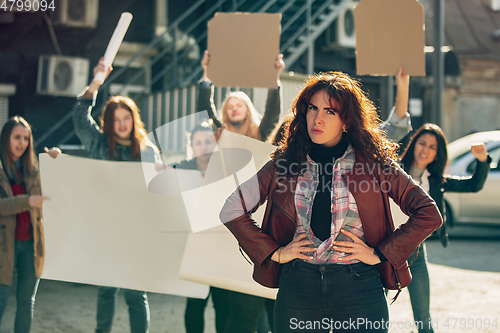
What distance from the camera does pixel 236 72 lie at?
3432 mm

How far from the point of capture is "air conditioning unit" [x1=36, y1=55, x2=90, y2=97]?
891cm

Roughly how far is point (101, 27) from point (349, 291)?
8702mm

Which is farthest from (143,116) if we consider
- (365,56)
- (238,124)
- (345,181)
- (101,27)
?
(345,181)

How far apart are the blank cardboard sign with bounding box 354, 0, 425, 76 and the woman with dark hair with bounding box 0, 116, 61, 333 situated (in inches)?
84.2

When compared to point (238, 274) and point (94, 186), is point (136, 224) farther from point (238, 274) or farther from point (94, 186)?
point (238, 274)

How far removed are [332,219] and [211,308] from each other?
3.11m

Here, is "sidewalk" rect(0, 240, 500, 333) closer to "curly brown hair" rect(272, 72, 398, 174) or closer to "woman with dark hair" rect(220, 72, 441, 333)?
"woman with dark hair" rect(220, 72, 441, 333)

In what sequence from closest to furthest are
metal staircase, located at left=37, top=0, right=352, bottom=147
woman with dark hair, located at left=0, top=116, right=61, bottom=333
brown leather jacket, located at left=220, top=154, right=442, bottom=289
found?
brown leather jacket, located at left=220, top=154, right=442, bottom=289 → woman with dark hair, located at left=0, top=116, right=61, bottom=333 → metal staircase, located at left=37, top=0, right=352, bottom=147

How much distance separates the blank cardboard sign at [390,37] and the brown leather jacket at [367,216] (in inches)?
51.9

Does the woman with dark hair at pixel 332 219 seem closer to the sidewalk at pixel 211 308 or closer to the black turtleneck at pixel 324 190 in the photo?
the black turtleneck at pixel 324 190

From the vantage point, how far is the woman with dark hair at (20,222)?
3.35m

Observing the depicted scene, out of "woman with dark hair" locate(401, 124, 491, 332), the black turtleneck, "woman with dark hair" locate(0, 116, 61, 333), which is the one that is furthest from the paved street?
the black turtleneck

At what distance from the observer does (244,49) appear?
340 cm

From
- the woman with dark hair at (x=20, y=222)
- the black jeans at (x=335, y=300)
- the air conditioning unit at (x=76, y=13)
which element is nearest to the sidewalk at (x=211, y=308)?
the woman with dark hair at (x=20, y=222)
